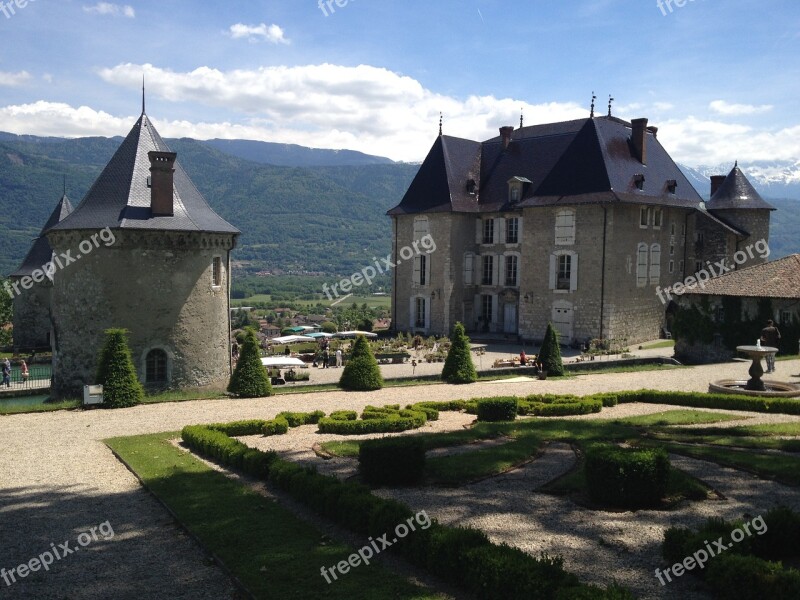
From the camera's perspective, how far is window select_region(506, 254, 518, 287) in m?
41.8

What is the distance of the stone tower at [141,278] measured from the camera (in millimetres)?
23438

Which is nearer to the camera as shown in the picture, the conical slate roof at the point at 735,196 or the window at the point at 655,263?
the window at the point at 655,263

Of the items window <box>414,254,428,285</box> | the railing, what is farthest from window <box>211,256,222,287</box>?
window <box>414,254,428,285</box>

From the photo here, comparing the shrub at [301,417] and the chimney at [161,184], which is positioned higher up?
the chimney at [161,184]

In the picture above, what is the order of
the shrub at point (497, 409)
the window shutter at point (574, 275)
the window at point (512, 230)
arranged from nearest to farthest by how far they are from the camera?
the shrub at point (497, 409) → the window shutter at point (574, 275) → the window at point (512, 230)

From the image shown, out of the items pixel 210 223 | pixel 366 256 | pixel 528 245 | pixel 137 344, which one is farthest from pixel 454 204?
pixel 366 256

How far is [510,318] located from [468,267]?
13.4ft

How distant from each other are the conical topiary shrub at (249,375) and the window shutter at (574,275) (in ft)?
67.2

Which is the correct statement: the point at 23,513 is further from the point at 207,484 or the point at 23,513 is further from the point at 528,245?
the point at 528,245

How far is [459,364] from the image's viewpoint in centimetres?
2638
